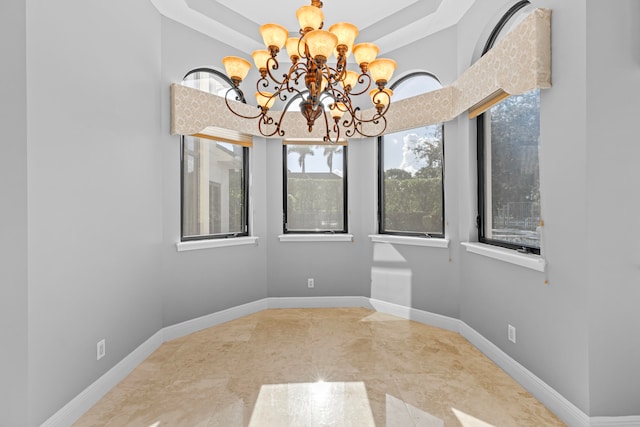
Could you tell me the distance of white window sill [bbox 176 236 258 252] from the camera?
2.96 meters

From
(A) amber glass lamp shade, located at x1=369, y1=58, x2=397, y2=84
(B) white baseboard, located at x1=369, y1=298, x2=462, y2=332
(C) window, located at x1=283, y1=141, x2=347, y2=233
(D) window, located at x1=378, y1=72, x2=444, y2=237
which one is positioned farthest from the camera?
(C) window, located at x1=283, y1=141, x2=347, y2=233

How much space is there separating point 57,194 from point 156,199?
1.01m

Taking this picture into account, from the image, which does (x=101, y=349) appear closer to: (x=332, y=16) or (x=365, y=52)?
(x=365, y=52)

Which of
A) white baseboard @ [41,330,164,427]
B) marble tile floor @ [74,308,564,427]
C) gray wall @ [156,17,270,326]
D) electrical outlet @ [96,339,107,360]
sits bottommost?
marble tile floor @ [74,308,564,427]

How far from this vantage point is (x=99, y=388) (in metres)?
2.00

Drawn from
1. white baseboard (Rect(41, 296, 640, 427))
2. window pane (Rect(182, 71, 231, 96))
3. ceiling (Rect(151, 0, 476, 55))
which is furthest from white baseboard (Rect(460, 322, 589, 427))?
window pane (Rect(182, 71, 231, 96))

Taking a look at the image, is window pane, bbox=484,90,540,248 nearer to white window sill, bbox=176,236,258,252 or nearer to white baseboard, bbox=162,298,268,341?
white window sill, bbox=176,236,258,252

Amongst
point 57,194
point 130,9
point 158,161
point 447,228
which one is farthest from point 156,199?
point 447,228

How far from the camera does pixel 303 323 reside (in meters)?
3.27

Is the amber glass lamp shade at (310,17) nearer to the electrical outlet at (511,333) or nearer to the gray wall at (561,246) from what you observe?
the gray wall at (561,246)

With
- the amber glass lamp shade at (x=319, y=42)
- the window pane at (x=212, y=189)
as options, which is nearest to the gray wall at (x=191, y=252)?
the window pane at (x=212, y=189)

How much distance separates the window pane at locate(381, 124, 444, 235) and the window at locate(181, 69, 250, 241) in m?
1.64

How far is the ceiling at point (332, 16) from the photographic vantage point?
9.48 ft

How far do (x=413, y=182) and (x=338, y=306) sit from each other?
168 cm
